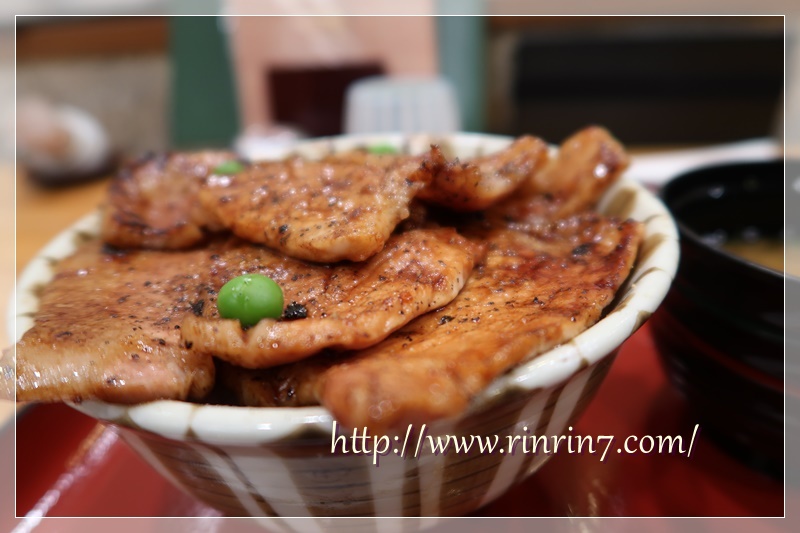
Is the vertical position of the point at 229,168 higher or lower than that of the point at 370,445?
higher

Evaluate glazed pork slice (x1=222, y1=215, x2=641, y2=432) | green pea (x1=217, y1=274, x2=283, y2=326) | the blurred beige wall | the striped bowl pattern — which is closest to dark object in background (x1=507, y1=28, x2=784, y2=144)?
the blurred beige wall

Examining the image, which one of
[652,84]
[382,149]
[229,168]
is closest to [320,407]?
[229,168]

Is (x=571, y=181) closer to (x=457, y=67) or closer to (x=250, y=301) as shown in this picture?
(x=250, y=301)

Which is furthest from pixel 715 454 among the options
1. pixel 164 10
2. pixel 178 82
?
pixel 164 10

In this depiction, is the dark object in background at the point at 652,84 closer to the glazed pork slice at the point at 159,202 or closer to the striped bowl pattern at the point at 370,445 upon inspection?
the glazed pork slice at the point at 159,202

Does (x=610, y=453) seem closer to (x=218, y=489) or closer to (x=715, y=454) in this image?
(x=715, y=454)

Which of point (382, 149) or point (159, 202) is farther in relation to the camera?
point (382, 149)

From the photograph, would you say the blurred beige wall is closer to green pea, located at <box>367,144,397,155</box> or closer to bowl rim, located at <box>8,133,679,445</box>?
green pea, located at <box>367,144,397,155</box>
